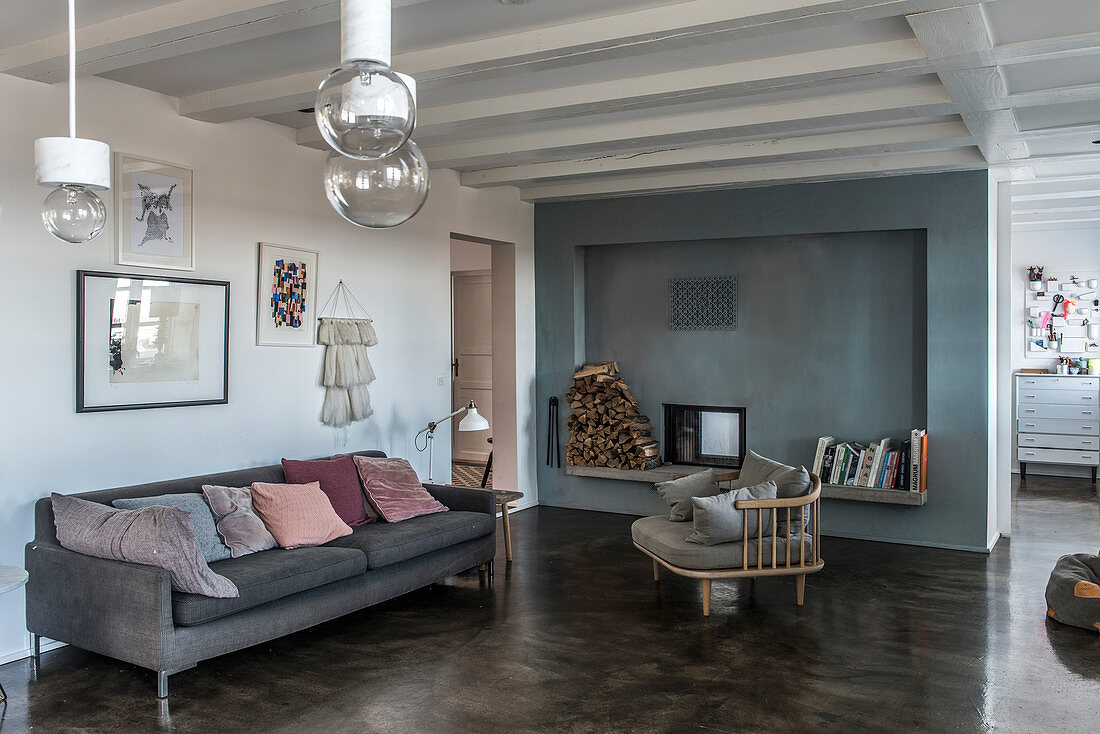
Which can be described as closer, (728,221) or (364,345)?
(364,345)

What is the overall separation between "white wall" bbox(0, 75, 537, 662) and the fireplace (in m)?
1.63

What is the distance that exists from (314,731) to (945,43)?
379cm

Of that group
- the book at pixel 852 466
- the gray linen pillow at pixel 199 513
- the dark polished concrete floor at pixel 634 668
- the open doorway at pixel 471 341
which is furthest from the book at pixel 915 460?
the open doorway at pixel 471 341

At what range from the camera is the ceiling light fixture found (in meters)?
2.22

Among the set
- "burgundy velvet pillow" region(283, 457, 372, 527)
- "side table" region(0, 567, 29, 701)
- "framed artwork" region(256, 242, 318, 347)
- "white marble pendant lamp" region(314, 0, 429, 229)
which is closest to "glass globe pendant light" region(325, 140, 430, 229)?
"white marble pendant lamp" region(314, 0, 429, 229)

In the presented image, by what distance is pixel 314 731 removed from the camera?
3.26 meters

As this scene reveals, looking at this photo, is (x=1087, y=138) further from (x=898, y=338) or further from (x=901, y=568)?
(x=901, y=568)

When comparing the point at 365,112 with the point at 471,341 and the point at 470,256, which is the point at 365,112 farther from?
the point at 471,341

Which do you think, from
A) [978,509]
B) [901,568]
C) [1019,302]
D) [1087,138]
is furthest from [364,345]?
[1019,302]

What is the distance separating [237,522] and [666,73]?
3.12 meters

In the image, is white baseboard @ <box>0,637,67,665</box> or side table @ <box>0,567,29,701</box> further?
white baseboard @ <box>0,637,67,665</box>

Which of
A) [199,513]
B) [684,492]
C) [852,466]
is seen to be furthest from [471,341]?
[199,513]

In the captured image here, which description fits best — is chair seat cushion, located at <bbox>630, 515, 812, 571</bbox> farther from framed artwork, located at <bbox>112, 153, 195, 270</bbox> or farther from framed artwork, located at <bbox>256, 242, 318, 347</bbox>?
framed artwork, located at <bbox>112, 153, 195, 270</bbox>

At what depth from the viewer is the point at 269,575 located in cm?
392
